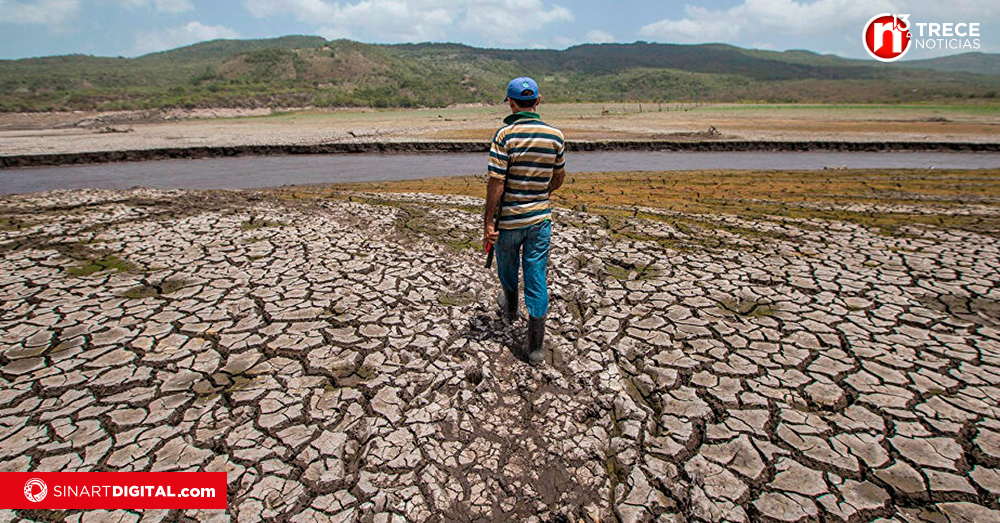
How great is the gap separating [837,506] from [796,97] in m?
90.8

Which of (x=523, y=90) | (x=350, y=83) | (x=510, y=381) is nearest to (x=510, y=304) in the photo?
(x=510, y=381)

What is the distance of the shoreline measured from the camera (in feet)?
62.7

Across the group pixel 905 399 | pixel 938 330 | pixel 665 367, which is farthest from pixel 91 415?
pixel 938 330

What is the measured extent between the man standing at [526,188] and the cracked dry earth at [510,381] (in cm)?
77

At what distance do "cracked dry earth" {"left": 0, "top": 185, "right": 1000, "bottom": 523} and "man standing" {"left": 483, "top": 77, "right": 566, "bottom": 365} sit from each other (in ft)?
2.51

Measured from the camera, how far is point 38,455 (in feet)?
9.45

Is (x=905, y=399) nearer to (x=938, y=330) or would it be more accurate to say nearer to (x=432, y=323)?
(x=938, y=330)

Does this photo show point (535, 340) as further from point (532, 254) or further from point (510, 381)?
point (532, 254)

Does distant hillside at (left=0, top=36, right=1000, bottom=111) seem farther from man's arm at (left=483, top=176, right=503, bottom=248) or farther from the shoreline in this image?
man's arm at (left=483, top=176, right=503, bottom=248)

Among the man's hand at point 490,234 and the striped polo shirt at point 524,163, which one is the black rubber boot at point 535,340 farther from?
the striped polo shirt at point 524,163

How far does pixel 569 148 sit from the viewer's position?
20.8 m

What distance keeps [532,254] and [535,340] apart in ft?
2.33

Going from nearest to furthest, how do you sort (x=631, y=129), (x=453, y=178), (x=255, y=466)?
(x=255, y=466), (x=453, y=178), (x=631, y=129)

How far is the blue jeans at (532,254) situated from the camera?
3.49 meters
